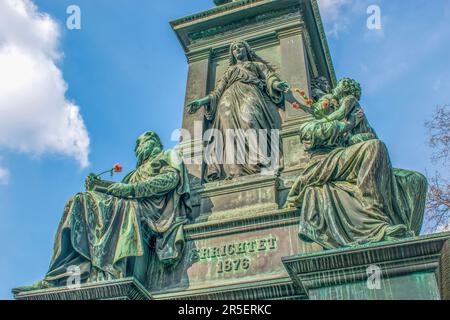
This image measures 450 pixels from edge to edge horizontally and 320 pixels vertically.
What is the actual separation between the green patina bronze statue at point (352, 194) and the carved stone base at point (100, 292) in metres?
2.49

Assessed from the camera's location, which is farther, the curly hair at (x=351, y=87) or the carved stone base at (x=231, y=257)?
the curly hair at (x=351, y=87)

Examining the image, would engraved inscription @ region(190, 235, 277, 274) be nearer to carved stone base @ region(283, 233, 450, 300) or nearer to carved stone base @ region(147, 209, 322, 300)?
carved stone base @ region(147, 209, 322, 300)

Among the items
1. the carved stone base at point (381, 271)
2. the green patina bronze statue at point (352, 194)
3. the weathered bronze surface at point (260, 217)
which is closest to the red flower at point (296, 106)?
the weathered bronze surface at point (260, 217)

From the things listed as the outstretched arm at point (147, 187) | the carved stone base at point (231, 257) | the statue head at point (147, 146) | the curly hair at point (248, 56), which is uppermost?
A: the curly hair at point (248, 56)

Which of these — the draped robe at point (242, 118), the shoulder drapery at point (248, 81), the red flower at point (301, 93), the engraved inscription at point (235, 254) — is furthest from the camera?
the shoulder drapery at point (248, 81)

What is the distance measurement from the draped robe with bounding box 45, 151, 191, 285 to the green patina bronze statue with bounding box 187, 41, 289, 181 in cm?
122

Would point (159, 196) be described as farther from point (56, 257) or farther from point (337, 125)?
point (337, 125)

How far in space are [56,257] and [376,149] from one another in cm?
518

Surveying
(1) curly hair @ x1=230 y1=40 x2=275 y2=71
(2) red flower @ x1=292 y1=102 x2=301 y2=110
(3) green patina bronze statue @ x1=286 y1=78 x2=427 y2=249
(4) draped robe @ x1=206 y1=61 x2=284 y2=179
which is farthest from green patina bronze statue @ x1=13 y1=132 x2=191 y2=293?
(1) curly hair @ x1=230 y1=40 x2=275 y2=71

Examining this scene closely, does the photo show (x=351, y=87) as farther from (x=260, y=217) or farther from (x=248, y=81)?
(x=260, y=217)

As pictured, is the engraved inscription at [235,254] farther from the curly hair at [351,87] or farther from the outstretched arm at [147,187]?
the curly hair at [351,87]

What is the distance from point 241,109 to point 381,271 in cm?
516

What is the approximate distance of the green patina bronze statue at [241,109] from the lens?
1043 cm

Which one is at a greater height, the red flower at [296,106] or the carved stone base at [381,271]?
the red flower at [296,106]
